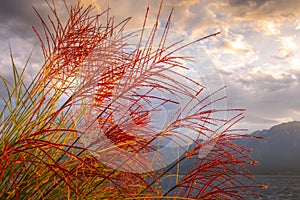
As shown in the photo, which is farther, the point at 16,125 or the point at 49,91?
the point at 49,91

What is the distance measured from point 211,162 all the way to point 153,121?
28.0 inches

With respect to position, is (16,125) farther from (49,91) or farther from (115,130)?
(115,130)

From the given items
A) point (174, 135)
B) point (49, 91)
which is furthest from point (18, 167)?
point (174, 135)

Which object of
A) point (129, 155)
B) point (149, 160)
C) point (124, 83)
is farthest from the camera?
point (149, 160)

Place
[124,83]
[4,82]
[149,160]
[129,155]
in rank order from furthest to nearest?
[149,160] < [4,82] < [129,155] < [124,83]

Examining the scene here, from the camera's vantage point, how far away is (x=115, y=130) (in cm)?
235

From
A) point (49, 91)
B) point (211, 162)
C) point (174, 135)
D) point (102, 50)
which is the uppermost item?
point (102, 50)

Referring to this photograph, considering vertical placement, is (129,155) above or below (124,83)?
below

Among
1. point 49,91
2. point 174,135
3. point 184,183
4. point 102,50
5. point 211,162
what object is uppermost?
point 102,50

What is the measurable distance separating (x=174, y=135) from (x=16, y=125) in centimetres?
111

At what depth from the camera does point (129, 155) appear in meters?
2.49

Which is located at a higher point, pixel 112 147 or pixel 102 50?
pixel 102 50

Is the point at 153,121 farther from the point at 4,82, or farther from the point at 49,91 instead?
the point at 4,82

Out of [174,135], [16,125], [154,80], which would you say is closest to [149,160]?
[174,135]
